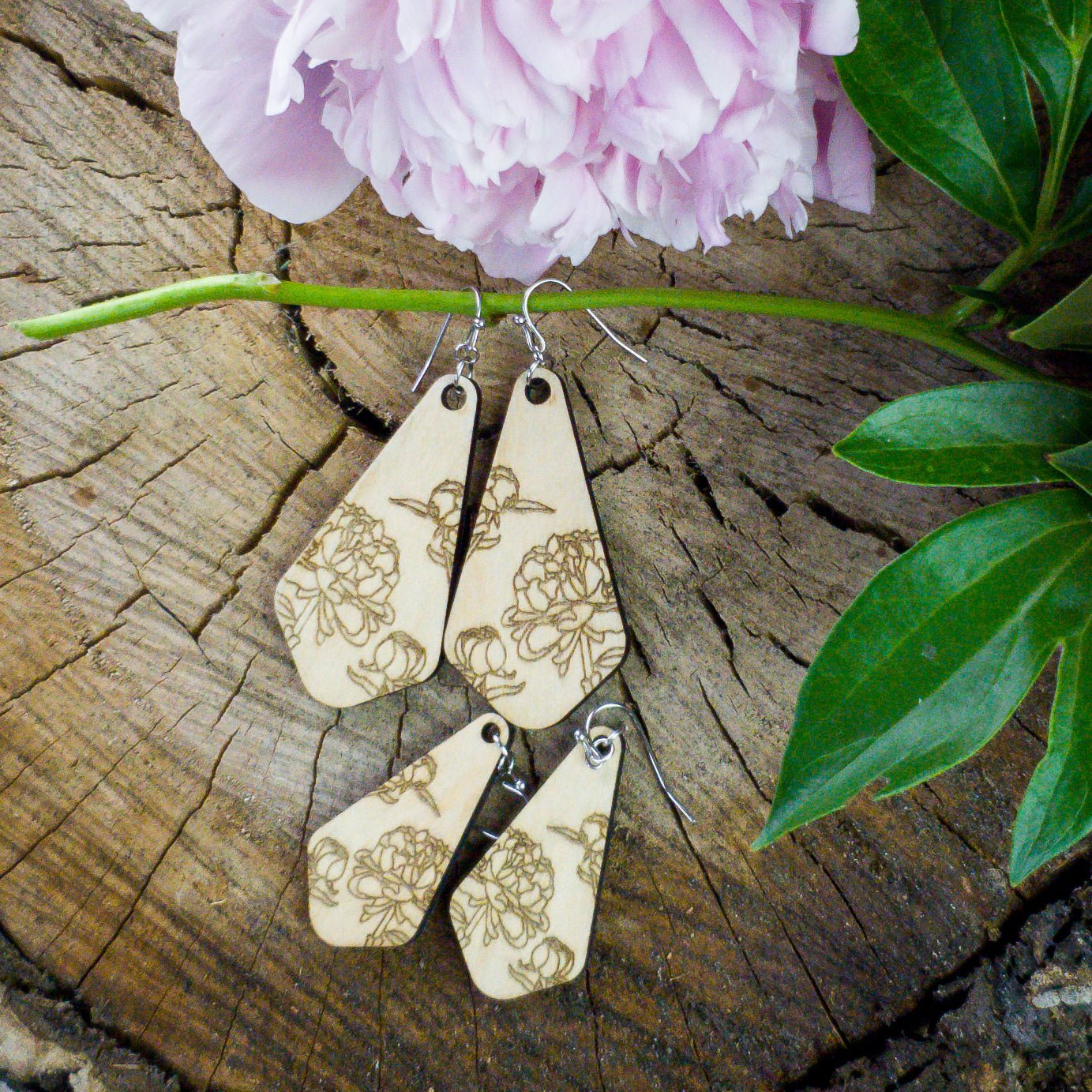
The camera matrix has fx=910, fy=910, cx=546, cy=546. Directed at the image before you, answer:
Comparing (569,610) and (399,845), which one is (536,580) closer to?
(569,610)

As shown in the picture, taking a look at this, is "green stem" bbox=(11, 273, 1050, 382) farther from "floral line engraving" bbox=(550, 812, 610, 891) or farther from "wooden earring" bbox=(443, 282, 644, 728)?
"floral line engraving" bbox=(550, 812, 610, 891)

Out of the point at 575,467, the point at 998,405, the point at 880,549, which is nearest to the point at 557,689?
the point at 575,467

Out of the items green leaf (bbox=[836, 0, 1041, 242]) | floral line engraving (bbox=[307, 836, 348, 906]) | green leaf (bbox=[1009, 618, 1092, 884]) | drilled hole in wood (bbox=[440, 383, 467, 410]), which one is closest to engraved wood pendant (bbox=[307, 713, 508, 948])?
floral line engraving (bbox=[307, 836, 348, 906])

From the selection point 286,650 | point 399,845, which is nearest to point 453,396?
point 286,650

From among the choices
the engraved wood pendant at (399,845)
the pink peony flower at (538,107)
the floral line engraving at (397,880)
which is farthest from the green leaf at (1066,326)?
the floral line engraving at (397,880)

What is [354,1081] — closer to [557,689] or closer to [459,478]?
[557,689]
